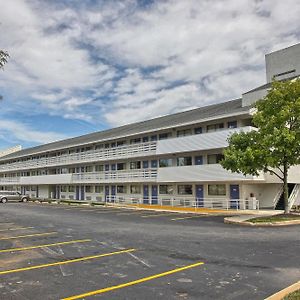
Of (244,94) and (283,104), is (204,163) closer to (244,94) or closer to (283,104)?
(244,94)

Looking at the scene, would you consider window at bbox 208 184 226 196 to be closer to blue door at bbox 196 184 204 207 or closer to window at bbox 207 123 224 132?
blue door at bbox 196 184 204 207

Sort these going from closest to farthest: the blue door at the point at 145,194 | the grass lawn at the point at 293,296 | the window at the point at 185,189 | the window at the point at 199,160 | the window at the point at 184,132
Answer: the grass lawn at the point at 293,296 → the window at the point at 199,160 → the window at the point at 185,189 → the window at the point at 184,132 → the blue door at the point at 145,194

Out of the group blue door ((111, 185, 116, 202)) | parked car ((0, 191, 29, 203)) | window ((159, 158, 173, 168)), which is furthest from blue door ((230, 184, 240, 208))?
parked car ((0, 191, 29, 203))

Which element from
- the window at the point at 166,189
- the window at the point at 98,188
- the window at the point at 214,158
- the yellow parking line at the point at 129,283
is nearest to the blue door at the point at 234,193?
the window at the point at 214,158

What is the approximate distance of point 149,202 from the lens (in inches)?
1433

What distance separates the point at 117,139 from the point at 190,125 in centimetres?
1149

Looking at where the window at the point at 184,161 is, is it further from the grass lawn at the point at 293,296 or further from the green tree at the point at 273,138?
the grass lawn at the point at 293,296

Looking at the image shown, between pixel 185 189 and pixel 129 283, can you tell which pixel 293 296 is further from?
pixel 185 189

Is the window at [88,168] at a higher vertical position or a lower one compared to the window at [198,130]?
lower

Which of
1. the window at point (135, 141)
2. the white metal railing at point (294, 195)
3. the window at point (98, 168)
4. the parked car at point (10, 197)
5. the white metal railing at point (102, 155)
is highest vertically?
the window at point (135, 141)

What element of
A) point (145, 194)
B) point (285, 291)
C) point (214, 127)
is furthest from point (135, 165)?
point (285, 291)

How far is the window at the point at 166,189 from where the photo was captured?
34.4 meters

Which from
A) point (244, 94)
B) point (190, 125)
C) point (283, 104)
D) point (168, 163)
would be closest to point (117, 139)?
point (168, 163)

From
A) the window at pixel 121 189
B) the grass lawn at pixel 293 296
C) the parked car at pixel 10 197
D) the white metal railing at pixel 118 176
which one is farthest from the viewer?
the parked car at pixel 10 197
